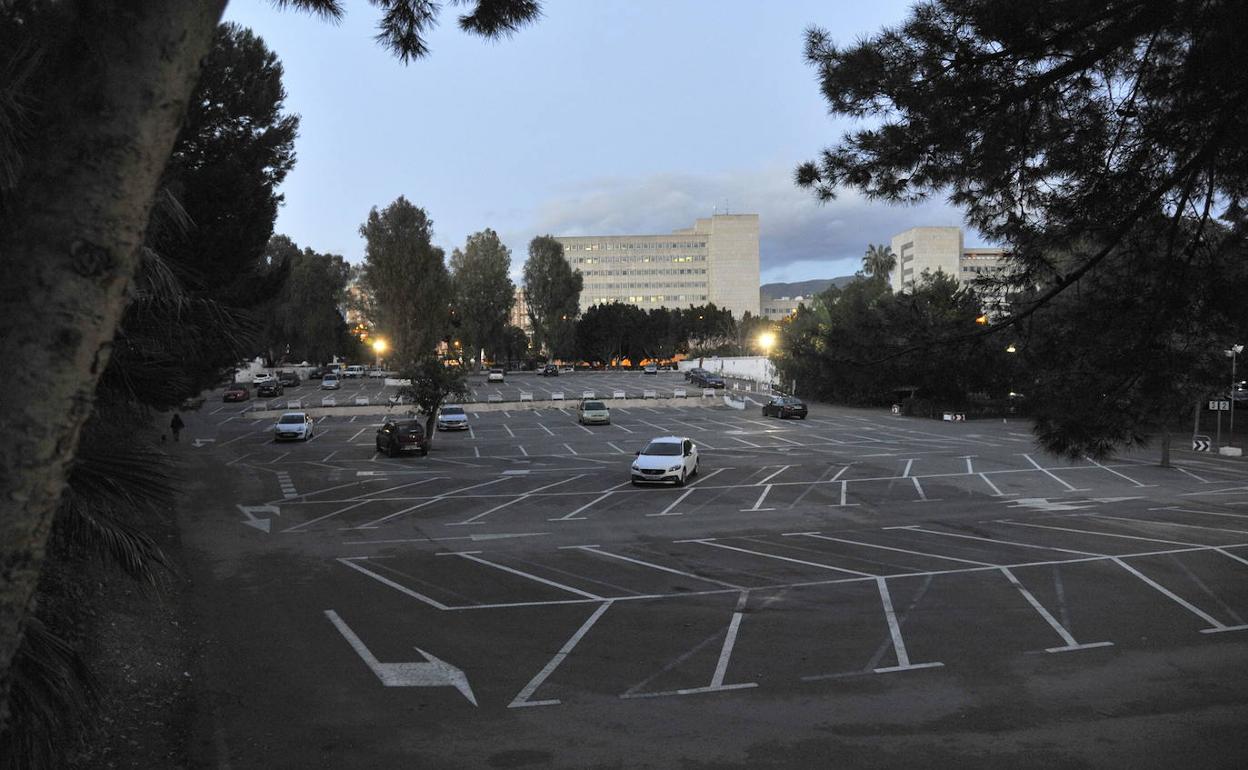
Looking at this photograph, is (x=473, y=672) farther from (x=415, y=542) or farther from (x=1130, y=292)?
(x=1130, y=292)

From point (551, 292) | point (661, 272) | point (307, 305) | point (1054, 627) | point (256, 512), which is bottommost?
point (256, 512)

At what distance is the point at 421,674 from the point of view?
28.2 feet

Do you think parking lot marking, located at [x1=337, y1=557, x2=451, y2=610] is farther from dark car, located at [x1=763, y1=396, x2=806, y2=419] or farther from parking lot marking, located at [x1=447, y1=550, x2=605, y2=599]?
dark car, located at [x1=763, y1=396, x2=806, y2=419]

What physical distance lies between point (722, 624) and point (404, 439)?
21906 millimetres

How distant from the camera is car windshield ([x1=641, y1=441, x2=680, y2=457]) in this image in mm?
23562

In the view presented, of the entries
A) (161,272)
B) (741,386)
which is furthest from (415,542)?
(741,386)

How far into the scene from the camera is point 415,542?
612 inches

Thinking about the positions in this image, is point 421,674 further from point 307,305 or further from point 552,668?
point 307,305

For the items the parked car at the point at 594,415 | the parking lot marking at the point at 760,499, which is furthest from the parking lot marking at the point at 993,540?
the parked car at the point at 594,415

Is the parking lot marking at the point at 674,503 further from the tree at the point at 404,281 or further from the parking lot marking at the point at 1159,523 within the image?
the tree at the point at 404,281

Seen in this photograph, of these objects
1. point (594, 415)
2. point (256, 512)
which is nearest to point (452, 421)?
A: point (594, 415)

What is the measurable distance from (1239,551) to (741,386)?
58399 mm

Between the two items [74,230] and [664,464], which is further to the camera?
[664,464]

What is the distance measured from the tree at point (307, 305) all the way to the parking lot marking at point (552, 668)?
7834 cm
